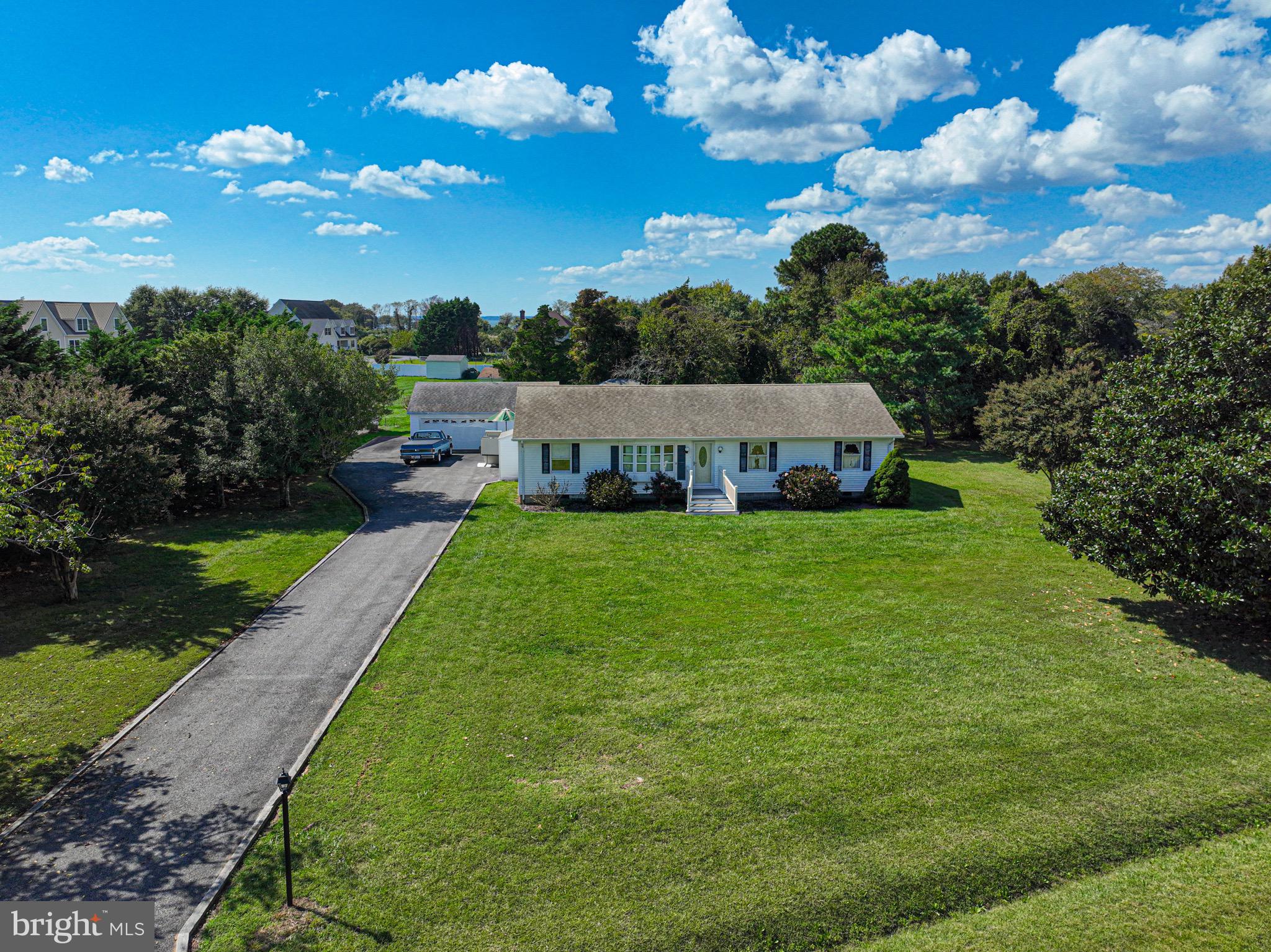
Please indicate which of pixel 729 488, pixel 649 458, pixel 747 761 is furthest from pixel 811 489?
pixel 747 761

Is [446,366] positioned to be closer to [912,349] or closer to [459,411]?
[459,411]

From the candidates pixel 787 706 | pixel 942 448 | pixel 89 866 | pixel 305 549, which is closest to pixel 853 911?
pixel 787 706

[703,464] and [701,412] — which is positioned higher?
[701,412]

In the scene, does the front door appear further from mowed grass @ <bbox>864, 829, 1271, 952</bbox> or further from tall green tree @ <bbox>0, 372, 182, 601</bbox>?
mowed grass @ <bbox>864, 829, 1271, 952</bbox>

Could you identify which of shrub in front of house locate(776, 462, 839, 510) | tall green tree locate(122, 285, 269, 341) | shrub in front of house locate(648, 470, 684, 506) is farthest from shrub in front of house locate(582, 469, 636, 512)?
tall green tree locate(122, 285, 269, 341)

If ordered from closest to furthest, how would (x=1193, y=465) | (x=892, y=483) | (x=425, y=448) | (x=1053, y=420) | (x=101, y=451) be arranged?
(x=1193, y=465) → (x=101, y=451) → (x=1053, y=420) → (x=892, y=483) → (x=425, y=448)

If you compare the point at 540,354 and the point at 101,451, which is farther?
the point at 540,354
